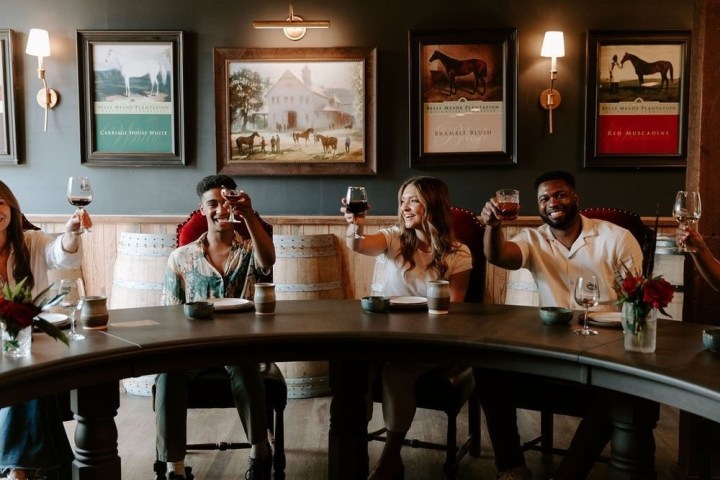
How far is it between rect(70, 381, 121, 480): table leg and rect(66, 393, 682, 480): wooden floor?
0.86 m

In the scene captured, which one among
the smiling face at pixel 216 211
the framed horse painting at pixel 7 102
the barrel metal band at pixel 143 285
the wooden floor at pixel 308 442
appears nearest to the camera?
the smiling face at pixel 216 211

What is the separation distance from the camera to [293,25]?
399 cm

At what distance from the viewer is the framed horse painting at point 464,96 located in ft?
13.8

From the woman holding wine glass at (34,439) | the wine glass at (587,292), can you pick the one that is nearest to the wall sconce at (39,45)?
the woman holding wine glass at (34,439)

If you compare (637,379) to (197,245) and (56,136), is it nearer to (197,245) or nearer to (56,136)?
(197,245)

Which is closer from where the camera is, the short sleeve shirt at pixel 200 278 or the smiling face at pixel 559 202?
the short sleeve shirt at pixel 200 278

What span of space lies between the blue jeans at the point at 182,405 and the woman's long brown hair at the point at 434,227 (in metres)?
0.80

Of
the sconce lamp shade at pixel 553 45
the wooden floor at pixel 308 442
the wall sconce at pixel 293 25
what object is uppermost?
the wall sconce at pixel 293 25

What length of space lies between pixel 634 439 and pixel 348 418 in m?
0.89

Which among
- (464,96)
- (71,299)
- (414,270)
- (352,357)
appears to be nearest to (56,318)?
(71,299)

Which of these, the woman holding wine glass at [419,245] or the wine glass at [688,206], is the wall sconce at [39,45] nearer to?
the woman holding wine glass at [419,245]

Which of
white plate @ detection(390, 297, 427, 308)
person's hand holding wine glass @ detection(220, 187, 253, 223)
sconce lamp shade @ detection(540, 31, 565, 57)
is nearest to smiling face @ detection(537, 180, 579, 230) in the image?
white plate @ detection(390, 297, 427, 308)

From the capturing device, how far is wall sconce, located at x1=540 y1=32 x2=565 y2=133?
4090mm

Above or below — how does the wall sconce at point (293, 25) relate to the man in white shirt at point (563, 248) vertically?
above
